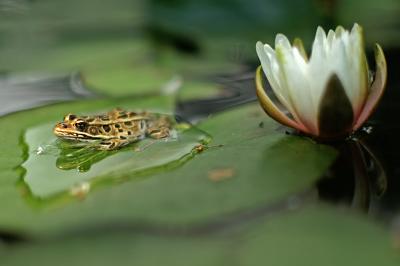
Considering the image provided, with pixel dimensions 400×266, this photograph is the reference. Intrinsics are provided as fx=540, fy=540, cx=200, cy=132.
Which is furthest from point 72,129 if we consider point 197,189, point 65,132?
point 197,189

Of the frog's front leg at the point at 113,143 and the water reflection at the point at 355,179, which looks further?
the frog's front leg at the point at 113,143

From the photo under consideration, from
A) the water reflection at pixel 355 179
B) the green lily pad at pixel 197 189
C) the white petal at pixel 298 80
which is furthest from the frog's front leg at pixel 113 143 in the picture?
the water reflection at pixel 355 179

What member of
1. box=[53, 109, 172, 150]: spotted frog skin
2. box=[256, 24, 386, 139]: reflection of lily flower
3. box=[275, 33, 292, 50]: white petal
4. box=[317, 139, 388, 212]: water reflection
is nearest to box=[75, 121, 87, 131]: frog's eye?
box=[53, 109, 172, 150]: spotted frog skin

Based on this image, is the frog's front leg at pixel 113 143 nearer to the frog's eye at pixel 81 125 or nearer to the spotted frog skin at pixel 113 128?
the spotted frog skin at pixel 113 128

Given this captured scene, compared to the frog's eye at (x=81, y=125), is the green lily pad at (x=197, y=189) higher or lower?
higher

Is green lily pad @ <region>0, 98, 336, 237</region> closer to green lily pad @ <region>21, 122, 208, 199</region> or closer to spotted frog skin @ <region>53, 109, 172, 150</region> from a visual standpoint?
green lily pad @ <region>21, 122, 208, 199</region>

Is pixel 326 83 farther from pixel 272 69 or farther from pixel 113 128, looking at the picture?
pixel 113 128

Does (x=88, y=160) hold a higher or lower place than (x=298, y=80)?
lower
